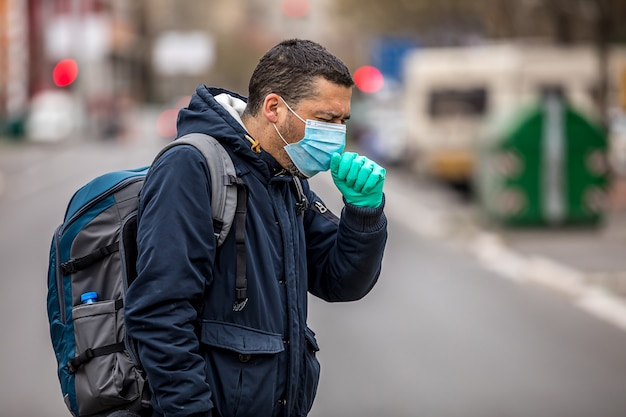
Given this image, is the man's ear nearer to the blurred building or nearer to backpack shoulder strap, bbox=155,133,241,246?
backpack shoulder strap, bbox=155,133,241,246

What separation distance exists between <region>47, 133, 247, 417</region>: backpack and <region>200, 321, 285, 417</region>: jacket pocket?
0.09 metres

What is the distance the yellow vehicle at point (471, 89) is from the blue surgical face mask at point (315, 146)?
2272 centimetres

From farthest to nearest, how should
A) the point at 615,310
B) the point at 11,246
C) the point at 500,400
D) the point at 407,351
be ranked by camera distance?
the point at 11,246, the point at 615,310, the point at 407,351, the point at 500,400

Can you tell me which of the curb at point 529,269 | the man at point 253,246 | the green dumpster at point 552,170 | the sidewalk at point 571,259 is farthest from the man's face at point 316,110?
the green dumpster at point 552,170

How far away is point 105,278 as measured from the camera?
3.07 m

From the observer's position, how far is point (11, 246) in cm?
1573

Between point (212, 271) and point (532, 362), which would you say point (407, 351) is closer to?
point (532, 362)

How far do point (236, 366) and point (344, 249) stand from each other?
52 centimetres

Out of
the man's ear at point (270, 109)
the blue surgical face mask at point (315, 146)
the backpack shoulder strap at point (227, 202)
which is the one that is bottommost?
the backpack shoulder strap at point (227, 202)

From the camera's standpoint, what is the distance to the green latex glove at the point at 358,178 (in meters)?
3.19

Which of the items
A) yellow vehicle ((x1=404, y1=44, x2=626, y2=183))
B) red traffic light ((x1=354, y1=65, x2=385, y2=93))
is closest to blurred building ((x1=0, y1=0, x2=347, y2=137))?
red traffic light ((x1=354, y1=65, x2=385, y2=93))

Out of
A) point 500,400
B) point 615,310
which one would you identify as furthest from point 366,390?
point 615,310

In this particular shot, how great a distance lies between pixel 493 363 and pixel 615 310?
2.86 m

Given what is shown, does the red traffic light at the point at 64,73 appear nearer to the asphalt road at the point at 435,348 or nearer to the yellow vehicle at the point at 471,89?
the yellow vehicle at the point at 471,89
